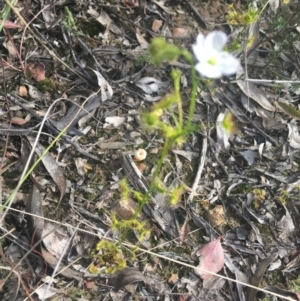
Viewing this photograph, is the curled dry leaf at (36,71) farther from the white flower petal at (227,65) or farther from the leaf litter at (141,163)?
the white flower petal at (227,65)

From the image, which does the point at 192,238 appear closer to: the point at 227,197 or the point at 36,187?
the point at 227,197

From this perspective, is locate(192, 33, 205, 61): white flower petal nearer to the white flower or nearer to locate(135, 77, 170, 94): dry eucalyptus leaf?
the white flower

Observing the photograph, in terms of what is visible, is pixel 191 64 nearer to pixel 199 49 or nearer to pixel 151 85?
pixel 199 49

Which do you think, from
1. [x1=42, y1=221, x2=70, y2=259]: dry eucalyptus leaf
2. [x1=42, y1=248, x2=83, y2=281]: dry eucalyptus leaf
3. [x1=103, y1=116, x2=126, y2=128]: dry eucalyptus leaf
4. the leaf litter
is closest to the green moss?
the leaf litter

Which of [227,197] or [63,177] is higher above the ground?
[63,177]

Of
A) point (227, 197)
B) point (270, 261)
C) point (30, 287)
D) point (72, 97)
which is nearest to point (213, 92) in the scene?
point (227, 197)

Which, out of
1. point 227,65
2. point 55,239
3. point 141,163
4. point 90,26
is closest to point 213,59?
point 227,65
